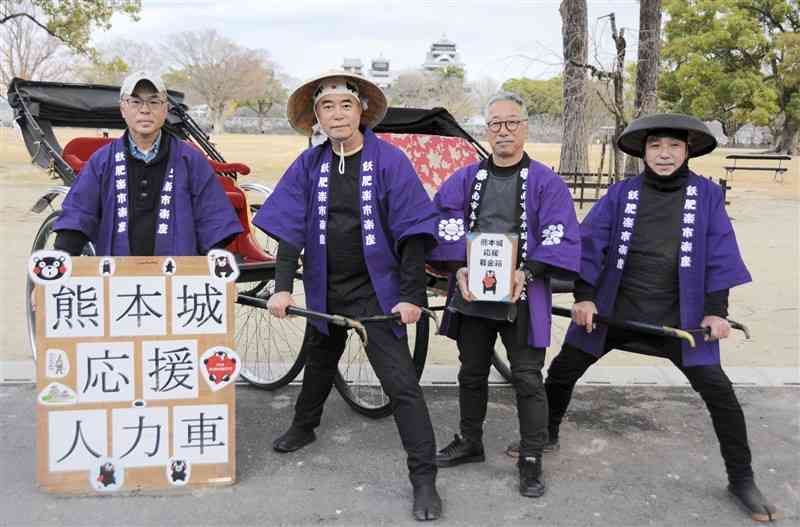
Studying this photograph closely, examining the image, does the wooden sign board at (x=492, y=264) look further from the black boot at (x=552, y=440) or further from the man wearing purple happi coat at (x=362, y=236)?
the black boot at (x=552, y=440)

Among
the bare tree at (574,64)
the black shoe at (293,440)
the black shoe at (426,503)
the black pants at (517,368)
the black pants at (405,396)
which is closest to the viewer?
the black shoe at (426,503)

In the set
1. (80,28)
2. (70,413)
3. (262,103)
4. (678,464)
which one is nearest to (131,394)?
(70,413)

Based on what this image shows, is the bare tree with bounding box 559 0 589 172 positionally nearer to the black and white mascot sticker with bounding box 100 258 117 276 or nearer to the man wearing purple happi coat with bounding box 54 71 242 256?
the man wearing purple happi coat with bounding box 54 71 242 256

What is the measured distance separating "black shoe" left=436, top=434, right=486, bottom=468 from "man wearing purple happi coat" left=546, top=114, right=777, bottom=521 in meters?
0.62

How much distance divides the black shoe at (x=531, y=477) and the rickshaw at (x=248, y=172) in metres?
0.85

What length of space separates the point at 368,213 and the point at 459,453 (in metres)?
1.15

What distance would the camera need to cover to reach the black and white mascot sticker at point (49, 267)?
280 centimetres

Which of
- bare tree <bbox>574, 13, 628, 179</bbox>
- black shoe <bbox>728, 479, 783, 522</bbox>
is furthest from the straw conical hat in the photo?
bare tree <bbox>574, 13, 628, 179</bbox>

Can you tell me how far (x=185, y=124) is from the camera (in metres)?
5.34

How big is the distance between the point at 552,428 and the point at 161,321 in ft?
5.90

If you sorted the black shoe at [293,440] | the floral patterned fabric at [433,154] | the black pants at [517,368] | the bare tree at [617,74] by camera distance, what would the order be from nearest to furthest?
the black pants at [517,368] < the black shoe at [293,440] < the floral patterned fabric at [433,154] < the bare tree at [617,74]

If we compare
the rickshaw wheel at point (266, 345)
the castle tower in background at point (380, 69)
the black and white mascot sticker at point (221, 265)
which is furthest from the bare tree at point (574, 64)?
the castle tower in background at point (380, 69)

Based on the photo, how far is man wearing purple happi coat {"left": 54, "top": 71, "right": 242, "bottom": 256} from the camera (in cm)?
303

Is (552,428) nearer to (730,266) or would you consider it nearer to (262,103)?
(730,266)
